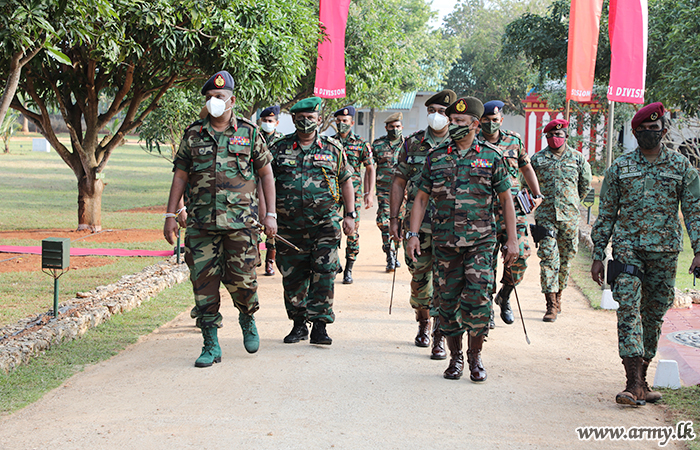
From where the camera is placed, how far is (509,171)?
5.99 m

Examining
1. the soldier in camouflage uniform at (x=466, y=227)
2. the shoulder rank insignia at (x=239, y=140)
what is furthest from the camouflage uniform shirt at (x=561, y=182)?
the shoulder rank insignia at (x=239, y=140)

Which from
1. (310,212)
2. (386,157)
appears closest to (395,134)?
(386,157)

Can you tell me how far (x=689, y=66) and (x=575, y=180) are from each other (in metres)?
7.27

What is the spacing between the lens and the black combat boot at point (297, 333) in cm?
609

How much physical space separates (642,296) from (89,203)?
35.7 feet

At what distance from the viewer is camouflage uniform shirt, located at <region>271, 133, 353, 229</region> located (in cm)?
586

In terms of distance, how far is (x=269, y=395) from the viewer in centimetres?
467

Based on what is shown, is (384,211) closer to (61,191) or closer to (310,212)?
(310,212)

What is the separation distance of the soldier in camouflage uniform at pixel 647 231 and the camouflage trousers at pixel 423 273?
153 centimetres

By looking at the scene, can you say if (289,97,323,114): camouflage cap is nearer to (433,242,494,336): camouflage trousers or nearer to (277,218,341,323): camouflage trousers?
(277,218,341,323): camouflage trousers

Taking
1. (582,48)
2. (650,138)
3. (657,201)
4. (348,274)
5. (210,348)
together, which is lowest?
(210,348)

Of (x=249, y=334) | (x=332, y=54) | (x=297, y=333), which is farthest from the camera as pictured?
(x=332, y=54)

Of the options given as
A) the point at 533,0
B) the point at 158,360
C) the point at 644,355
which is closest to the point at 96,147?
the point at 158,360

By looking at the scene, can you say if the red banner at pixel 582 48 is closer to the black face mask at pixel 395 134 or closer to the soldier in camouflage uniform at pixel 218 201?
the black face mask at pixel 395 134
